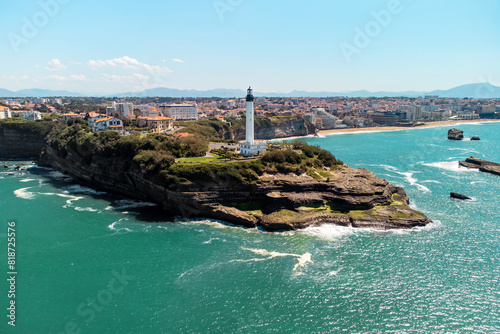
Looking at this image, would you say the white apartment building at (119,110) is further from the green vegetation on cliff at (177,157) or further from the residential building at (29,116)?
the green vegetation on cliff at (177,157)

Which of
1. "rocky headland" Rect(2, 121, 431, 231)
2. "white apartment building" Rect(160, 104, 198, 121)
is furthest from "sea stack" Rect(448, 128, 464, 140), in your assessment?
"white apartment building" Rect(160, 104, 198, 121)

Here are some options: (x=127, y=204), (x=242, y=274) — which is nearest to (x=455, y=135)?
(x=127, y=204)

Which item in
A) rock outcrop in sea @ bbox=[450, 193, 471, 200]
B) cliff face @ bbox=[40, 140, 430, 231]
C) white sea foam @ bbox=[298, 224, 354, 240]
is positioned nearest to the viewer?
white sea foam @ bbox=[298, 224, 354, 240]

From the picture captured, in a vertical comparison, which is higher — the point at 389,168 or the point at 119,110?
the point at 119,110

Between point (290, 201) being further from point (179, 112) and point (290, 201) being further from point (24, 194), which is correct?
point (179, 112)

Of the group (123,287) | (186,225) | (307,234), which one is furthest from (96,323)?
(307,234)

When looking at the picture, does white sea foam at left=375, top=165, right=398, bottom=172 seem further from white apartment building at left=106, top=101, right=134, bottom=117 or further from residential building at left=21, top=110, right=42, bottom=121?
residential building at left=21, top=110, right=42, bottom=121

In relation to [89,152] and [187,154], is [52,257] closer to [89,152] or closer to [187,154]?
[187,154]
